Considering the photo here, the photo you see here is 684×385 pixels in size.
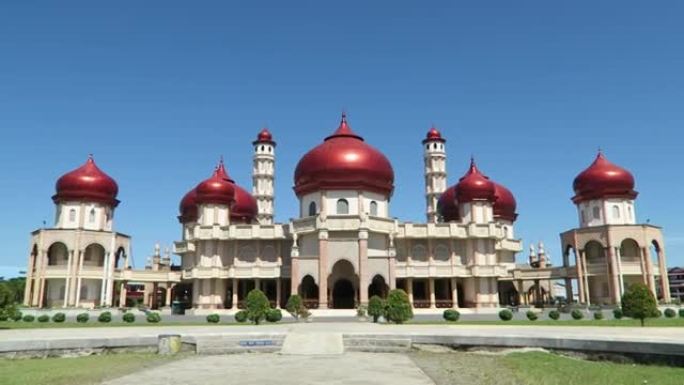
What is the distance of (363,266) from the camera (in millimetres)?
42312

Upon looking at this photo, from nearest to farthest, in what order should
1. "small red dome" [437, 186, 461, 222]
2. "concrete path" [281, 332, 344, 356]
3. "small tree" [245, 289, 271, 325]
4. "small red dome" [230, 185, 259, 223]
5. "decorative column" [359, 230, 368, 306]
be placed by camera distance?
"concrete path" [281, 332, 344, 356]
"small tree" [245, 289, 271, 325]
"decorative column" [359, 230, 368, 306]
"small red dome" [437, 186, 461, 222]
"small red dome" [230, 185, 259, 223]

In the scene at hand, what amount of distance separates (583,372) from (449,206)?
46.6 m

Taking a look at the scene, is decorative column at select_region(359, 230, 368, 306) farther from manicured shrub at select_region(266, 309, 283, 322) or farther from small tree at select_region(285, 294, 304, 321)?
manicured shrub at select_region(266, 309, 283, 322)

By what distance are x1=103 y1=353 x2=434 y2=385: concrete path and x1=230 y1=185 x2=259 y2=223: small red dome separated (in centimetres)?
4478

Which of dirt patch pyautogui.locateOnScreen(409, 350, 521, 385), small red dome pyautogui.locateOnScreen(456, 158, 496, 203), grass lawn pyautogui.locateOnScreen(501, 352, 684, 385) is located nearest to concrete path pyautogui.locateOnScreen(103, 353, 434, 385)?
dirt patch pyautogui.locateOnScreen(409, 350, 521, 385)

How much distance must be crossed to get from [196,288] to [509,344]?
38013 mm

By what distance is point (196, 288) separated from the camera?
48219 mm

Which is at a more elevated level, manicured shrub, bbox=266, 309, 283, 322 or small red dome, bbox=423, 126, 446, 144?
small red dome, bbox=423, 126, 446, 144

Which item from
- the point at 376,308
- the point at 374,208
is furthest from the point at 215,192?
the point at 376,308

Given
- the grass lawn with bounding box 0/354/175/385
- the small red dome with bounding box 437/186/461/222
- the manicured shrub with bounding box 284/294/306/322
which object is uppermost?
the small red dome with bounding box 437/186/461/222

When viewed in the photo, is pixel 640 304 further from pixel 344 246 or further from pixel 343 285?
pixel 343 285

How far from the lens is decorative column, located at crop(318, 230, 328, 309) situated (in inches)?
1640

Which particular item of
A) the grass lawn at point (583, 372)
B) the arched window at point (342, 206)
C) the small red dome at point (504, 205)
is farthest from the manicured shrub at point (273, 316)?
the small red dome at point (504, 205)

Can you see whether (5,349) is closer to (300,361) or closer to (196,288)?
(300,361)
